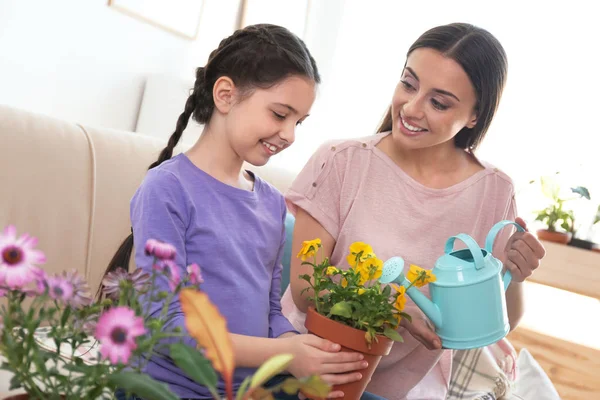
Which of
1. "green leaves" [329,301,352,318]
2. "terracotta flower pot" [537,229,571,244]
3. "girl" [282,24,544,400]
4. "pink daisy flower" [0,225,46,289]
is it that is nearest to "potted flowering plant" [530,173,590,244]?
"terracotta flower pot" [537,229,571,244]

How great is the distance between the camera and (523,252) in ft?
4.28

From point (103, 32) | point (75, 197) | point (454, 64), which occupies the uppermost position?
point (454, 64)

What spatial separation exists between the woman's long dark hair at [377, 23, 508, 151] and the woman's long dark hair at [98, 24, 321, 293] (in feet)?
1.00

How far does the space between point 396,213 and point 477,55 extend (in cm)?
38

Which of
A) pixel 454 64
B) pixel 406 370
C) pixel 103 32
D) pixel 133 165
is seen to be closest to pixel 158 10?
pixel 103 32

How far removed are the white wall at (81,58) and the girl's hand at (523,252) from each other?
70.3 inches

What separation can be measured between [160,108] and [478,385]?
1736 mm

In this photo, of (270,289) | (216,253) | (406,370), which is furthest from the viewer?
(406,370)

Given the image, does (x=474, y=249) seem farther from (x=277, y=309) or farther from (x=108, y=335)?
(x=108, y=335)

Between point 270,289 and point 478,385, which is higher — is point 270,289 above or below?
above

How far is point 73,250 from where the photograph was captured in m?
1.48

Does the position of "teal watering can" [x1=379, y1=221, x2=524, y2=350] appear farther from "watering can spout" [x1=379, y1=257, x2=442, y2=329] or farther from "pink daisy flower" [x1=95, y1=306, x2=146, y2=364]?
"pink daisy flower" [x1=95, y1=306, x2=146, y2=364]

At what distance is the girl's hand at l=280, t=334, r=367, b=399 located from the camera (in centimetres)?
99

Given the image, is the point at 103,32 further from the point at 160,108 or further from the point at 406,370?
the point at 406,370
